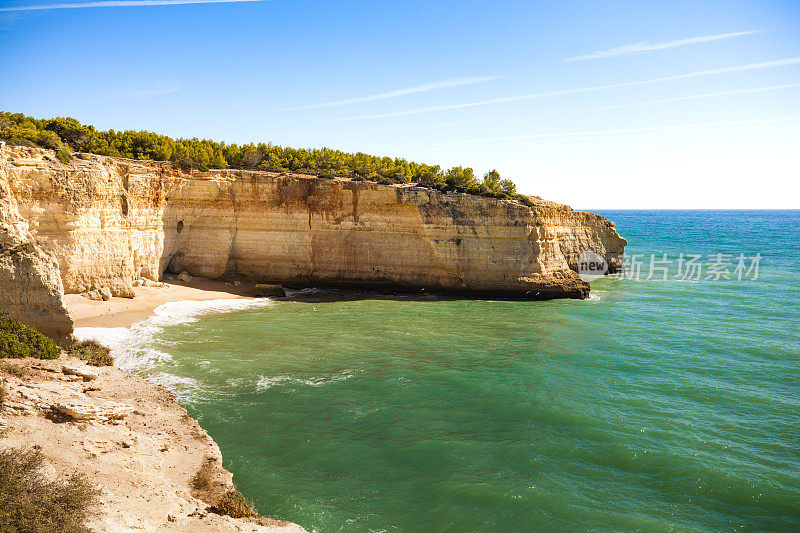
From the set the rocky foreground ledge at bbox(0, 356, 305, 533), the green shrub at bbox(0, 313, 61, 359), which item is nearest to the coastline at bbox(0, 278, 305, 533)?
the rocky foreground ledge at bbox(0, 356, 305, 533)

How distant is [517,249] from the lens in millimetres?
29500

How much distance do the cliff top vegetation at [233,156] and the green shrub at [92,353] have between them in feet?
40.3

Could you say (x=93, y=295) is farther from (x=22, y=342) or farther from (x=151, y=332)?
(x=22, y=342)

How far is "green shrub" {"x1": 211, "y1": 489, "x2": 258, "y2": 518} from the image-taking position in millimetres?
8344

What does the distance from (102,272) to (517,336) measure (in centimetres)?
2004

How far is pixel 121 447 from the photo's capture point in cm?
955

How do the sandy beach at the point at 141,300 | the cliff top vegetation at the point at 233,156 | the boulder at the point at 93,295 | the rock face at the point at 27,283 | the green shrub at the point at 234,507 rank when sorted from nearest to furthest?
the green shrub at the point at 234,507 → the rock face at the point at 27,283 → the sandy beach at the point at 141,300 → the boulder at the point at 93,295 → the cliff top vegetation at the point at 233,156

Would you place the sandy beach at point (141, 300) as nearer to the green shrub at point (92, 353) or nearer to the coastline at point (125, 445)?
the green shrub at point (92, 353)

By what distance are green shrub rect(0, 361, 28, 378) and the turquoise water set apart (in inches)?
148

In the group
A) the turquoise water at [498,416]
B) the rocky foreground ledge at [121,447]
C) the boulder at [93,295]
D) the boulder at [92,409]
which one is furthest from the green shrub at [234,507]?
the boulder at [93,295]

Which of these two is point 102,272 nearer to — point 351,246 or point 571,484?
point 351,246

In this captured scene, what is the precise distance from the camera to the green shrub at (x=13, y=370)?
10836 mm

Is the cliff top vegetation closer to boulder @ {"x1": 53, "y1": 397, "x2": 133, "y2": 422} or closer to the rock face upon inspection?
the rock face

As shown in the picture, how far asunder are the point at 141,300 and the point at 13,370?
47.4 feet
